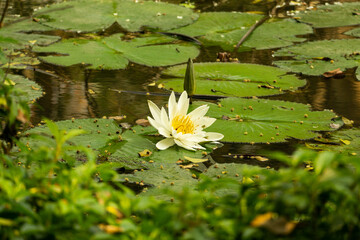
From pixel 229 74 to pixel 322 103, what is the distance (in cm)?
87

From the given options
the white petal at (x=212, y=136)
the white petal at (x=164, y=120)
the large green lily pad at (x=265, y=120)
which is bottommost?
the large green lily pad at (x=265, y=120)

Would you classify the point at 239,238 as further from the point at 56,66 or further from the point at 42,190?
the point at 56,66

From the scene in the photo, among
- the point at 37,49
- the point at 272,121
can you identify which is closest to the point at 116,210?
the point at 272,121

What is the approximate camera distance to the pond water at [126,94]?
10.9 feet

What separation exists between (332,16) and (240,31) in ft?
4.57

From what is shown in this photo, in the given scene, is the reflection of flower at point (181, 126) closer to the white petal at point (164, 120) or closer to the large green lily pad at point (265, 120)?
the white petal at point (164, 120)

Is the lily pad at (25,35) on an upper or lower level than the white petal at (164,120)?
lower

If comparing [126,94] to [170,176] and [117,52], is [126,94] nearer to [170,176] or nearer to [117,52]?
[117,52]

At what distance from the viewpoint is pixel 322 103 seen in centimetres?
363

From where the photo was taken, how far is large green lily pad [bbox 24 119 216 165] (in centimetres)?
271

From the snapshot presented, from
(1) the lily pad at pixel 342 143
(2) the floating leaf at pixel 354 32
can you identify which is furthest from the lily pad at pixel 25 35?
(2) the floating leaf at pixel 354 32

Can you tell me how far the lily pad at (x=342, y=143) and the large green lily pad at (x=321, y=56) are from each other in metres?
1.28

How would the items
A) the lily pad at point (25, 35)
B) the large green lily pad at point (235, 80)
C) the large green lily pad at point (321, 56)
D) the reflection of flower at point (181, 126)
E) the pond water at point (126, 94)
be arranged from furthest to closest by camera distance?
the lily pad at point (25, 35) → the large green lily pad at point (321, 56) → the large green lily pad at point (235, 80) → the pond water at point (126, 94) → the reflection of flower at point (181, 126)

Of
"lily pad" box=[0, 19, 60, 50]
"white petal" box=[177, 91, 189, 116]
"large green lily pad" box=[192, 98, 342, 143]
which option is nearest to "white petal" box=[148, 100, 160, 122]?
"white petal" box=[177, 91, 189, 116]
